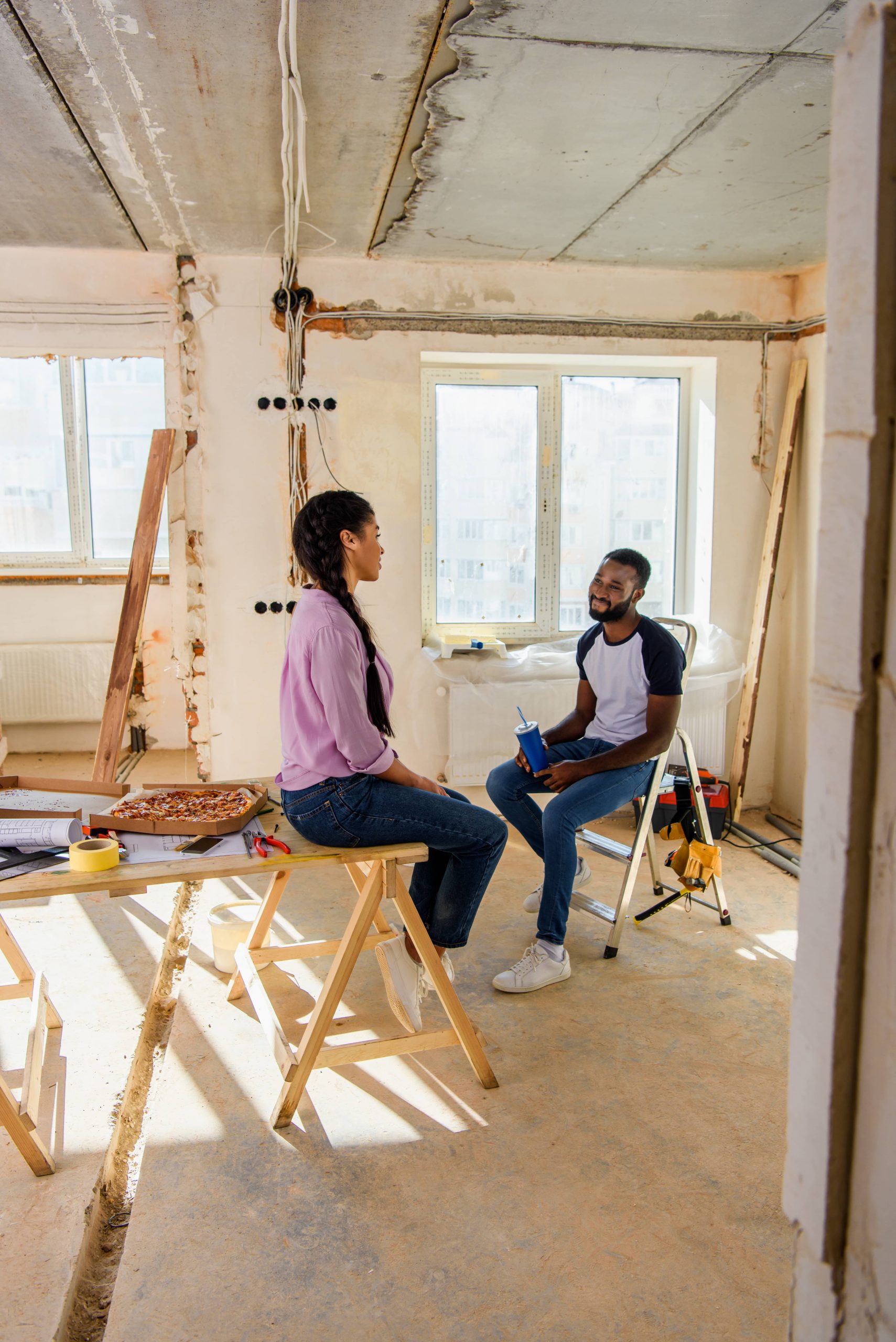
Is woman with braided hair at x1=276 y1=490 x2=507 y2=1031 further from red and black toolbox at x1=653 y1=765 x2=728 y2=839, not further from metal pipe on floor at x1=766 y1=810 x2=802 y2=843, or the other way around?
metal pipe on floor at x1=766 y1=810 x2=802 y2=843

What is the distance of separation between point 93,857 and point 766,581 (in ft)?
11.6

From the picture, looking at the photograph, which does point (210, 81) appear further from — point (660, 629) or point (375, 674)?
point (660, 629)

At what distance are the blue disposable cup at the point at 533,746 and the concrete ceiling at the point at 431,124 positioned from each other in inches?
72.5

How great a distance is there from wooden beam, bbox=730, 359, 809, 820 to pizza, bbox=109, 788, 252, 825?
2.90 metres

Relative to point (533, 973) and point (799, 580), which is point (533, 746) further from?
point (799, 580)

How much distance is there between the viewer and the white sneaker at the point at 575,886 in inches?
133

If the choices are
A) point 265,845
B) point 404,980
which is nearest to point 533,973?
point 404,980

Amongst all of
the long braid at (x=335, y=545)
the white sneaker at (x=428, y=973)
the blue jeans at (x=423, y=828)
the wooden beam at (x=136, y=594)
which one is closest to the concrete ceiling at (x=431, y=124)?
the wooden beam at (x=136, y=594)

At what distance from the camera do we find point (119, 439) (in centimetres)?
573

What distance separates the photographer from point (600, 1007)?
2684 millimetres

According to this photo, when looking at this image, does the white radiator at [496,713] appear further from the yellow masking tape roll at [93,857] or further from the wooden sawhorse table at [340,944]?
→ the yellow masking tape roll at [93,857]

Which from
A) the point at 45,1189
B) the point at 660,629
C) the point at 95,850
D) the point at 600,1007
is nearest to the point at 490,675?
the point at 660,629

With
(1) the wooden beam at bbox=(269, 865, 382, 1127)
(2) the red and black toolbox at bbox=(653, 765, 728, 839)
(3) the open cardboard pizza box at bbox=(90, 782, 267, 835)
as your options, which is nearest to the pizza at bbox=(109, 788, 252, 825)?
(3) the open cardboard pizza box at bbox=(90, 782, 267, 835)

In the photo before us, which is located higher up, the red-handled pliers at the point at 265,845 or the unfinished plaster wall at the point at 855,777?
the unfinished plaster wall at the point at 855,777
